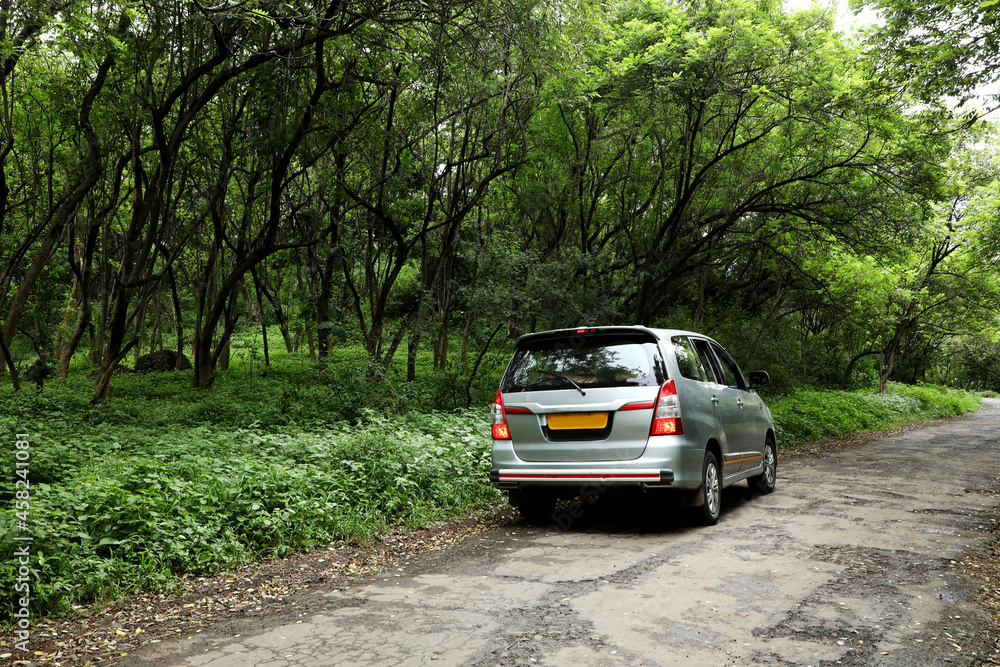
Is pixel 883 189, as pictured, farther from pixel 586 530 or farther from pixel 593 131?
pixel 586 530

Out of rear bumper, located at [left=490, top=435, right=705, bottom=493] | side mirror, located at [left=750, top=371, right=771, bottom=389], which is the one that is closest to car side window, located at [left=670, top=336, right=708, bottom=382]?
rear bumper, located at [left=490, top=435, right=705, bottom=493]

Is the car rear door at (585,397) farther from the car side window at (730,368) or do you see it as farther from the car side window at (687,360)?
the car side window at (730,368)

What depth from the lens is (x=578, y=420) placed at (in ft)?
20.7

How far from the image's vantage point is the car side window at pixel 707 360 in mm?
7441

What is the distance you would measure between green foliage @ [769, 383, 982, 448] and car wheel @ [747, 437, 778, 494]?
20.2ft

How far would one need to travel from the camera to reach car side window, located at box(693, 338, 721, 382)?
744cm

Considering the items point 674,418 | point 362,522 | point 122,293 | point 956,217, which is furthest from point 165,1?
point 956,217

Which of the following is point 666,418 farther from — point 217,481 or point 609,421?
point 217,481

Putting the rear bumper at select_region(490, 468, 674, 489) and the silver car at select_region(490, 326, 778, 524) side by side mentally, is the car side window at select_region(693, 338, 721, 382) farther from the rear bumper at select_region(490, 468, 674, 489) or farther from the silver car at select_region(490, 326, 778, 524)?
the rear bumper at select_region(490, 468, 674, 489)

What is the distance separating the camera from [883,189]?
14.7 m

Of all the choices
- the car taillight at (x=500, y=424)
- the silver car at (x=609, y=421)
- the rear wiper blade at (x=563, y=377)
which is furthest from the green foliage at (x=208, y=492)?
the rear wiper blade at (x=563, y=377)

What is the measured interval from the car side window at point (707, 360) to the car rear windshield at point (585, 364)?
1.22m

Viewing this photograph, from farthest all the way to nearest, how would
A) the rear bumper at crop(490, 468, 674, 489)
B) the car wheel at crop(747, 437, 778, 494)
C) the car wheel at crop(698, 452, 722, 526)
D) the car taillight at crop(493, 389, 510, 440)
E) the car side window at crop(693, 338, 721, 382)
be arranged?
1. the car wheel at crop(747, 437, 778, 494)
2. the car side window at crop(693, 338, 721, 382)
3. the car taillight at crop(493, 389, 510, 440)
4. the car wheel at crop(698, 452, 722, 526)
5. the rear bumper at crop(490, 468, 674, 489)

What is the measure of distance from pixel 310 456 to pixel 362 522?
1.16m
